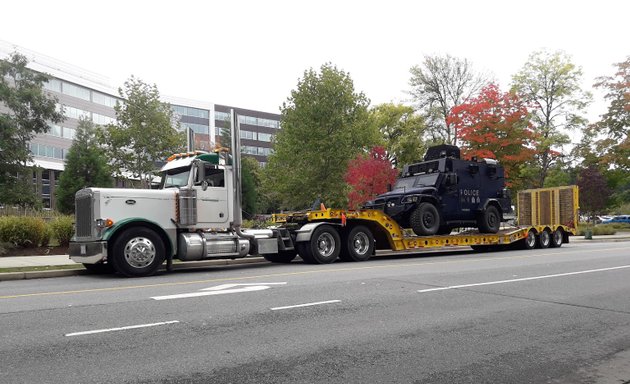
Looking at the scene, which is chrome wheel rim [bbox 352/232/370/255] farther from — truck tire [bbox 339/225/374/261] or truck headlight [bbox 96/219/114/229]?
truck headlight [bbox 96/219/114/229]

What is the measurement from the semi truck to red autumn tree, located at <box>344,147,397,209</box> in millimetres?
11097

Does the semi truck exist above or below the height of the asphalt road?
above

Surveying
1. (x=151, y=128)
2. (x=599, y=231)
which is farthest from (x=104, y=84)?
(x=599, y=231)

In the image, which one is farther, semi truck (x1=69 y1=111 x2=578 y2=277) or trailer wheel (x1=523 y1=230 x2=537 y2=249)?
trailer wheel (x1=523 y1=230 x2=537 y2=249)

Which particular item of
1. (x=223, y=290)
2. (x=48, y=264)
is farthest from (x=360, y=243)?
(x=48, y=264)

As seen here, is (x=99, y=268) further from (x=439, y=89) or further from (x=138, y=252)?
(x=439, y=89)

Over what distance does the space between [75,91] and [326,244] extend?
6382cm

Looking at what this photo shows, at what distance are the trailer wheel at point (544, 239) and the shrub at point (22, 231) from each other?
18.5 metres

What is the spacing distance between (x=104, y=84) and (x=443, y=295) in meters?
73.9

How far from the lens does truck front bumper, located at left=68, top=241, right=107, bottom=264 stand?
37.7ft

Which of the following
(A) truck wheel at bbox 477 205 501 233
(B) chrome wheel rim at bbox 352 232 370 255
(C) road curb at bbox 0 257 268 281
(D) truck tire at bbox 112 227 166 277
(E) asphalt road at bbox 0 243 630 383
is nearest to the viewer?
(E) asphalt road at bbox 0 243 630 383

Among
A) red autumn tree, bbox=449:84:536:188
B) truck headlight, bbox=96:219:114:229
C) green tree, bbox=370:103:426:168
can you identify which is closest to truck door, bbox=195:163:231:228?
truck headlight, bbox=96:219:114:229

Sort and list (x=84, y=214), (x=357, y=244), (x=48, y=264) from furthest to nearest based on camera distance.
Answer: (x=357, y=244), (x=48, y=264), (x=84, y=214)

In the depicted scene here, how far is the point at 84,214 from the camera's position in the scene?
12234 millimetres
